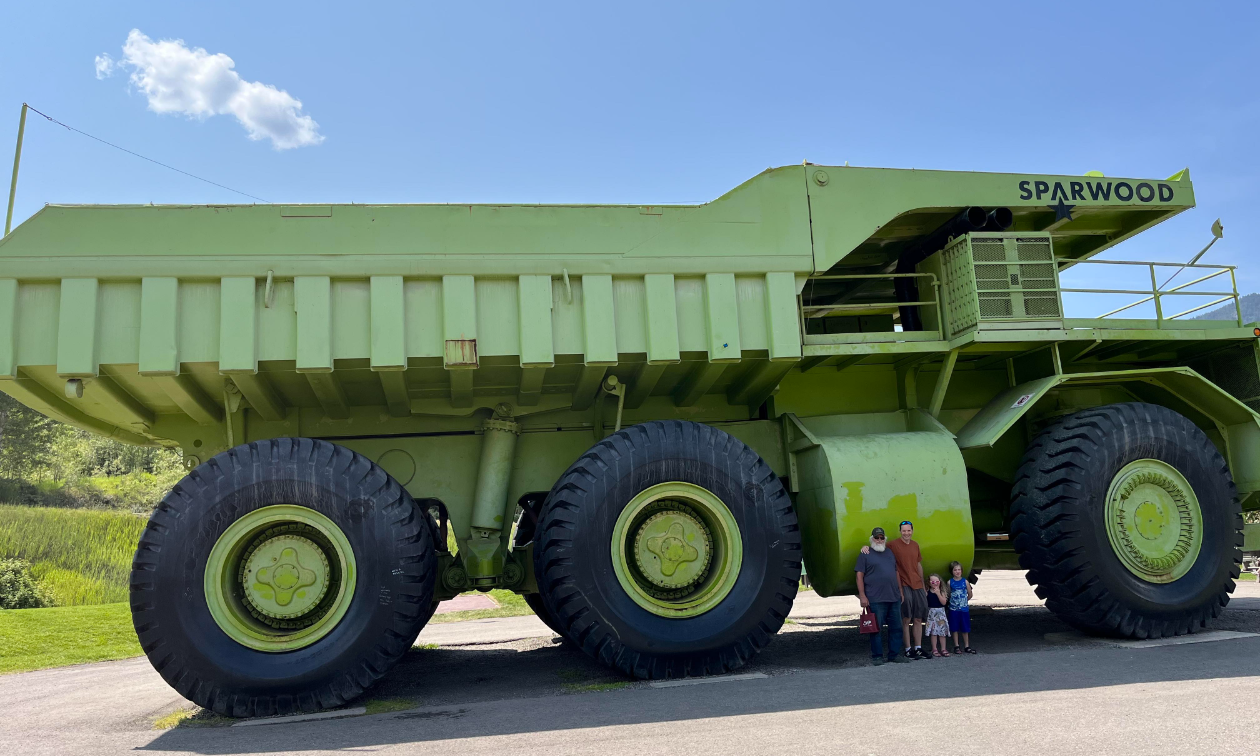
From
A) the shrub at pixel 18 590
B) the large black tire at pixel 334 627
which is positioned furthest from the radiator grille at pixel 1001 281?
the shrub at pixel 18 590

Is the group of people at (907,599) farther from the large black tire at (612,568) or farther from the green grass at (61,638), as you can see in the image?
the green grass at (61,638)

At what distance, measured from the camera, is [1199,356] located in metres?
9.26

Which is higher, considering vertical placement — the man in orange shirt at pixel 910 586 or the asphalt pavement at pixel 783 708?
the man in orange shirt at pixel 910 586

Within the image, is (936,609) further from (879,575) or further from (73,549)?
(73,549)

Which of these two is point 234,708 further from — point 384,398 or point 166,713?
point 384,398

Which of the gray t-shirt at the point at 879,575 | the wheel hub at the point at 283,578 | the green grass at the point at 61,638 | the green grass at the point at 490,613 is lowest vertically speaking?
the green grass at the point at 490,613

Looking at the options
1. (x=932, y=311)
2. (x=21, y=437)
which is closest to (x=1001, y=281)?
(x=932, y=311)

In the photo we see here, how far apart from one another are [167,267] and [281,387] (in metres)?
1.33

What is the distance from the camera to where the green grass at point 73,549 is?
18328mm

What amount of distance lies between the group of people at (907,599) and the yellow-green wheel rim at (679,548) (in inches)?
45.0

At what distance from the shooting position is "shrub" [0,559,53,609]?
16312mm

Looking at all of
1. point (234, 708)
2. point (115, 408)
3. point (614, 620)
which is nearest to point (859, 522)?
point (614, 620)

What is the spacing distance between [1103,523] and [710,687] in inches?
150

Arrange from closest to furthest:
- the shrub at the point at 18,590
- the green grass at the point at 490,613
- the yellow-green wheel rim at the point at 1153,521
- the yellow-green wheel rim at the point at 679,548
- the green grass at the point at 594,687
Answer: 1. the green grass at the point at 594,687
2. the yellow-green wheel rim at the point at 679,548
3. the yellow-green wheel rim at the point at 1153,521
4. the green grass at the point at 490,613
5. the shrub at the point at 18,590
